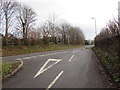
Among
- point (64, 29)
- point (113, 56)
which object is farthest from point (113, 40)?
point (64, 29)

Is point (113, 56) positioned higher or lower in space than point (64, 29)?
lower

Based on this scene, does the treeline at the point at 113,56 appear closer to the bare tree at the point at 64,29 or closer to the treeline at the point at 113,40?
the treeline at the point at 113,40

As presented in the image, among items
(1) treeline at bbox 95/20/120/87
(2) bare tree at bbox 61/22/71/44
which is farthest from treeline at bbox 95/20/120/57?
(2) bare tree at bbox 61/22/71/44

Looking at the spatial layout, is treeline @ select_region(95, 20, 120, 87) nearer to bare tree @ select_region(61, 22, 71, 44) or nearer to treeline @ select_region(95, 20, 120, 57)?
treeline @ select_region(95, 20, 120, 57)

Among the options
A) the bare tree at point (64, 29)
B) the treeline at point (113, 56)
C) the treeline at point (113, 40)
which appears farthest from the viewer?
the bare tree at point (64, 29)

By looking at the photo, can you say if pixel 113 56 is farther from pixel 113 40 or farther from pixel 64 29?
pixel 64 29

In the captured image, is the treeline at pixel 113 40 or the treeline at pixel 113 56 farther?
the treeline at pixel 113 40

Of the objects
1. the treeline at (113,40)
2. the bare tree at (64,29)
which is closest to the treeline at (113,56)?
the treeline at (113,40)

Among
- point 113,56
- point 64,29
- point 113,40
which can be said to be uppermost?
point 64,29

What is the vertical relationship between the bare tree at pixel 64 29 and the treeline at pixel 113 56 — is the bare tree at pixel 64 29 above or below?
above

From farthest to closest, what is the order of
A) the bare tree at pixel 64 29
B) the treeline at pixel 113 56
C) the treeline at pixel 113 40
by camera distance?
the bare tree at pixel 64 29 → the treeline at pixel 113 40 → the treeline at pixel 113 56

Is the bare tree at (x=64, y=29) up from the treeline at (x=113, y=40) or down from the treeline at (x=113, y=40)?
up

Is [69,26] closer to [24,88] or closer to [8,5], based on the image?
[8,5]

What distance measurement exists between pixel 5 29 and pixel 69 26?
157ft
